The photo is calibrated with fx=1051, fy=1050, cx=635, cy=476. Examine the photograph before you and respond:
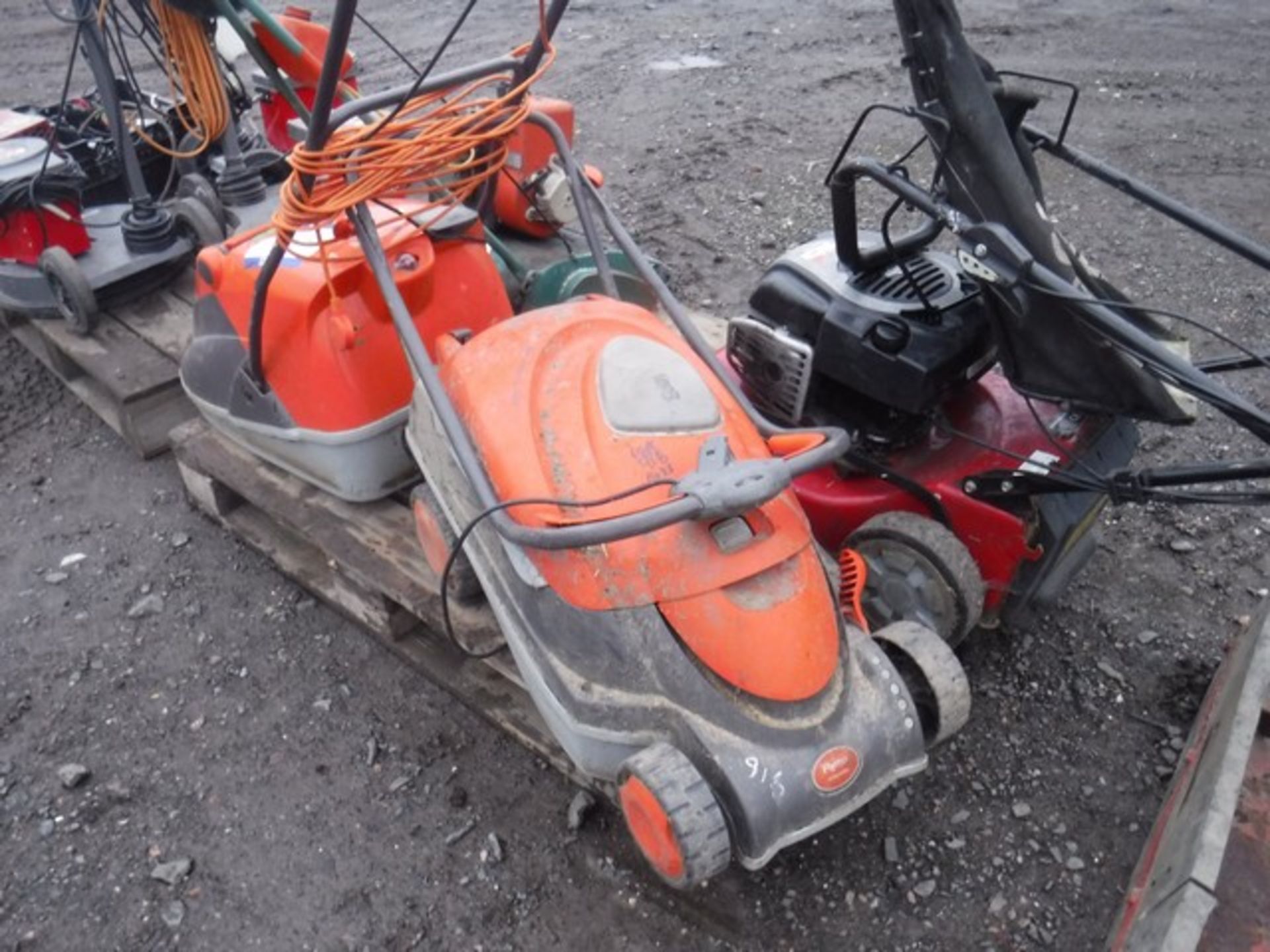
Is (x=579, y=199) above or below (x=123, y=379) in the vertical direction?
above

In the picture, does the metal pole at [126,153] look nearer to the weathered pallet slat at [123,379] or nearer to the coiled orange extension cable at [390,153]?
the weathered pallet slat at [123,379]

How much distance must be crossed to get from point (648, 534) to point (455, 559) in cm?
54

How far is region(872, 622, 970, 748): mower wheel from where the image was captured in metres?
1.83

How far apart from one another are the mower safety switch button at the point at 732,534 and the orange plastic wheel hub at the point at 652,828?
396mm

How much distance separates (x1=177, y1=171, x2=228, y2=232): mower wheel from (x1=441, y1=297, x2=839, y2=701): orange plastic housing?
196cm

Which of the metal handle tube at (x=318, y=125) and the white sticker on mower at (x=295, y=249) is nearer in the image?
the metal handle tube at (x=318, y=125)

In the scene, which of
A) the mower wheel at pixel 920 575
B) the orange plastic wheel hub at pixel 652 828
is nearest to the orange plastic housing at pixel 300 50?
the mower wheel at pixel 920 575

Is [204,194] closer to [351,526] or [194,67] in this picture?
[194,67]

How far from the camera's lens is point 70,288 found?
125 inches

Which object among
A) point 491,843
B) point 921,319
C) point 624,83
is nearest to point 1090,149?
point 624,83

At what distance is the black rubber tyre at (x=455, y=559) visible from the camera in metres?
2.11

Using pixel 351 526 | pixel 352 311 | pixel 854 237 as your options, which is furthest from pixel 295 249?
pixel 854 237

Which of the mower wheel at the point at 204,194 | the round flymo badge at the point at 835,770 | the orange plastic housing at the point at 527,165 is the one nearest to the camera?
the round flymo badge at the point at 835,770

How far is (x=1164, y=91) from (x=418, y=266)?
17.1ft
